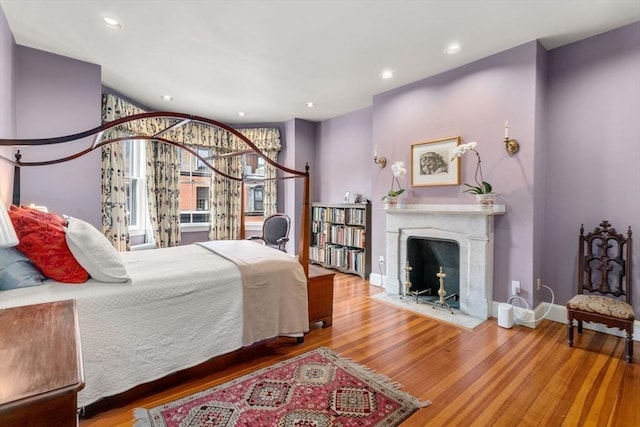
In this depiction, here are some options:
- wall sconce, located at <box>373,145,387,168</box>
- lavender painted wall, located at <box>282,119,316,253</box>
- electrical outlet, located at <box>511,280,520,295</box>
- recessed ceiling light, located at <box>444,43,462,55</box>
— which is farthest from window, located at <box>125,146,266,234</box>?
electrical outlet, located at <box>511,280,520,295</box>

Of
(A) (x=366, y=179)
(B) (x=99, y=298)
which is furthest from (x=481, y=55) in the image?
(B) (x=99, y=298)

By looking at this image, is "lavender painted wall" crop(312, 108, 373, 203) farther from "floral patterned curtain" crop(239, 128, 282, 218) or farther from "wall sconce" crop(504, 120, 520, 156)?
"wall sconce" crop(504, 120, 520, 156)

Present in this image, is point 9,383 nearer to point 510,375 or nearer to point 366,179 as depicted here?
point 510,375

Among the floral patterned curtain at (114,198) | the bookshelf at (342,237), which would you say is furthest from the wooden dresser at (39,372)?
the bookshelf at (342,237)

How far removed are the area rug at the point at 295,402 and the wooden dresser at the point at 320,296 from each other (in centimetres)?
66

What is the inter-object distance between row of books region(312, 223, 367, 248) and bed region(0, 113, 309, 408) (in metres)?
2.22

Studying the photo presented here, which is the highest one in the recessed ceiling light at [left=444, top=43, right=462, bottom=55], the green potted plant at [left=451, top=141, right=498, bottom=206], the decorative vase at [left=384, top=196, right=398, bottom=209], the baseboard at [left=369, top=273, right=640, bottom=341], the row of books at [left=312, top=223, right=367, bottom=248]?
the recessed ceiling light at [left=444, top=43, right=462, bottom=55]

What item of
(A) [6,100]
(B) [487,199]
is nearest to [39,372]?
(A) [6,100]

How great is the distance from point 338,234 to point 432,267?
1.70 m

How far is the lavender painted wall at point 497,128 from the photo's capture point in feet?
9.76

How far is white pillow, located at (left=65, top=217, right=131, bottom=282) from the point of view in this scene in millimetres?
1770

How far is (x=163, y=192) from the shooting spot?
4992 mm

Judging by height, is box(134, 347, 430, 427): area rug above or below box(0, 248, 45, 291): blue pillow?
below

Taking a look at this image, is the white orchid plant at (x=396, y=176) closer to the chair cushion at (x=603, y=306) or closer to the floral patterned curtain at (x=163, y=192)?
the chair cushion at (x=603, y=306)
